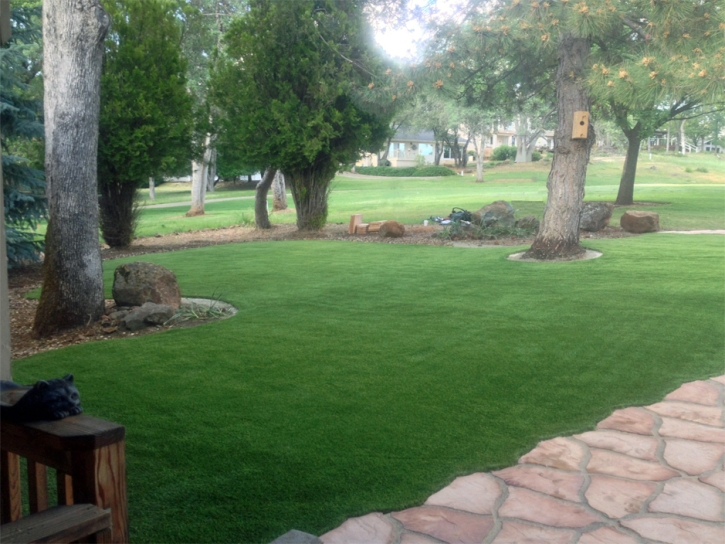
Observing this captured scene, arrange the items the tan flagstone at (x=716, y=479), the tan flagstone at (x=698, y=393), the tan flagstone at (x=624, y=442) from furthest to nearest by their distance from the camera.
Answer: the tan flagstone at (x=698, y=393) → the tan flagstone at (x=624, y=442) → the tan flagstone at (x=716, y=479)

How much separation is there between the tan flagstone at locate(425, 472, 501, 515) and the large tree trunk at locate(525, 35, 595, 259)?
25.7ft

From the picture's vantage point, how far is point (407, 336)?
6.36m

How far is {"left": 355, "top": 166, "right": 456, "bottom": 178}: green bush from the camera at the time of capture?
50.8 m

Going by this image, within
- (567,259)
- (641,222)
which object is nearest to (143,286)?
(567,259)

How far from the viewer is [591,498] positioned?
338cm

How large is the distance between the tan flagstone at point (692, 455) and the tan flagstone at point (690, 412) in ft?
1.25

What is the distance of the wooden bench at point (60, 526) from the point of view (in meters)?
1.67

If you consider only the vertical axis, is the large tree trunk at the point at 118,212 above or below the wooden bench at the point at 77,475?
above

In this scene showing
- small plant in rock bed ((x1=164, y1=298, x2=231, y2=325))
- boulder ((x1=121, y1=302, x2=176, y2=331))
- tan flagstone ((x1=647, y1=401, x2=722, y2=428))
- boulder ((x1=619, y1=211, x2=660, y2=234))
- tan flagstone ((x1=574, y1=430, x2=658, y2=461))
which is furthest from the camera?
boulder ((x1=619, y1=211, x2=660, y2=234))

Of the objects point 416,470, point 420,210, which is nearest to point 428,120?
point 420,210

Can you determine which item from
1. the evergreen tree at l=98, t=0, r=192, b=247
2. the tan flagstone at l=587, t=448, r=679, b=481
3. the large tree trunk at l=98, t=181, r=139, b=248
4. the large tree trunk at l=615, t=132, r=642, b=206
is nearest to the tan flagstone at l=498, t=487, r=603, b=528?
the tan flagstone at l=587, t=448, r=679, b=481

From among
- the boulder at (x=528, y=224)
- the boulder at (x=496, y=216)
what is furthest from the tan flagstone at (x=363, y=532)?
the boulder at (x=528, y=224)

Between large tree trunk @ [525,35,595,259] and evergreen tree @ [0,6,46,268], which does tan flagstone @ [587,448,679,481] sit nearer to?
large tree trunk @ [525,35,595,259]

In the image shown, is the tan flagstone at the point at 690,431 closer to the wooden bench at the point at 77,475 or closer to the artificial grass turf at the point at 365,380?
the artificial grass turf at the point at 365,380
